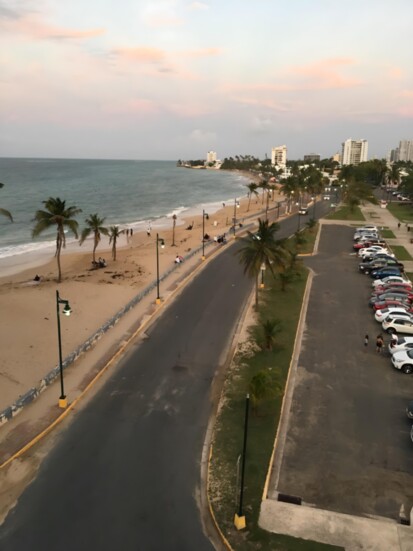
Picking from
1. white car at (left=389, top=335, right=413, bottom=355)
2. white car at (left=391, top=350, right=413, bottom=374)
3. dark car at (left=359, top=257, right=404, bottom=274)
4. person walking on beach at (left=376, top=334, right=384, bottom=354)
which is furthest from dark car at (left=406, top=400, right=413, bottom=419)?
dark car at (left=359, top=257, right=404, bottom=274)

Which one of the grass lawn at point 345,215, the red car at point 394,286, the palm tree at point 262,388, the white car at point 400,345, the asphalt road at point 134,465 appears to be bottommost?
the asphalt road at point 134,465

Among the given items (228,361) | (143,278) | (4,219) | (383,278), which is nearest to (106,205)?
(4,219)

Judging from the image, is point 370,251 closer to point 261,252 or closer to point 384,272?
point 384,272

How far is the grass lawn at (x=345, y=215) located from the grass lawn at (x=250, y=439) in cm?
5398

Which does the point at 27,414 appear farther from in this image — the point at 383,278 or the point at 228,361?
the point at 383,278

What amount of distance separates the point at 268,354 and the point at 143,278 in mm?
21546

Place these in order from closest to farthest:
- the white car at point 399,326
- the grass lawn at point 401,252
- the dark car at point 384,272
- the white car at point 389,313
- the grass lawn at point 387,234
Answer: the white car at point 399,326 → the white car at point 389,313 → the dark car at point 384,272 → the grass lawn at point 401,252 → the grass lawn at point 387,234

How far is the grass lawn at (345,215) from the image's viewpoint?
79625 millimetres

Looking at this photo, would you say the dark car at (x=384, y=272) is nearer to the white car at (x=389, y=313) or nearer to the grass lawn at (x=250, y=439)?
the white car at (x=389, y=313)

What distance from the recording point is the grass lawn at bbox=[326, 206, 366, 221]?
79.6 meters

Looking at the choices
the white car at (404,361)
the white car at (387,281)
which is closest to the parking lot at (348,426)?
the white car at (404,361)

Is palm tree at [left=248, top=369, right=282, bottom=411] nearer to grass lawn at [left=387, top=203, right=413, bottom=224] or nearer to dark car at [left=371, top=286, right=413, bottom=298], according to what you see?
dark car at [left=371, top=286, right=413, bottom=298]

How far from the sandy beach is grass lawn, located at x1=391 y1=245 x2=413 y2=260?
21202 millimetres

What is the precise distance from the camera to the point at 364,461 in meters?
16.8
